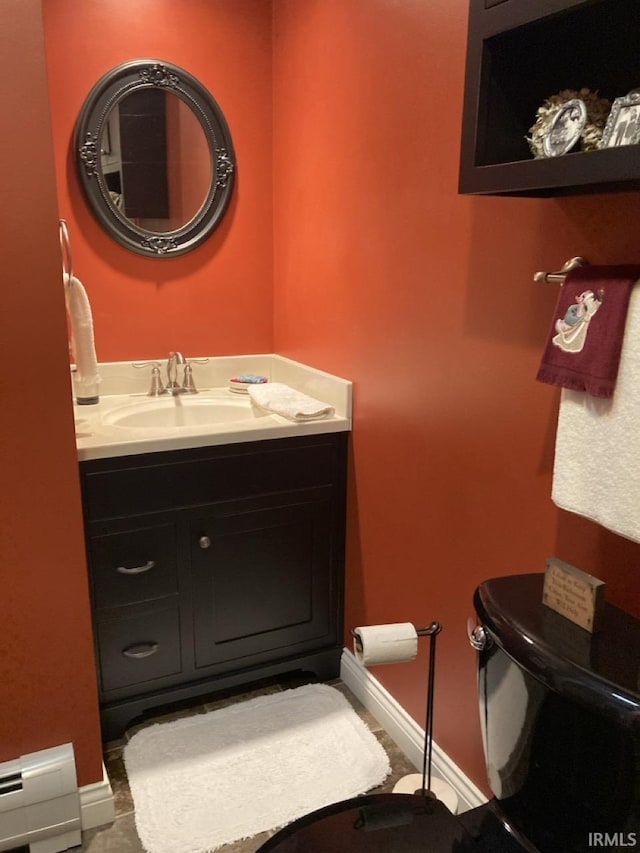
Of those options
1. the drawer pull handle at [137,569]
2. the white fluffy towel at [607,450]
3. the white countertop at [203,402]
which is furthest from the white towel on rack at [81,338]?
the white fluffy towel at [607,450]

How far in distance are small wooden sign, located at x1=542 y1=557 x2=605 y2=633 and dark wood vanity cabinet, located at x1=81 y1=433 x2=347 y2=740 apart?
3.44 feet

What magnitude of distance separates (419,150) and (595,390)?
87 centimetres

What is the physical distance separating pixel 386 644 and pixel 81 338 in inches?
48.7

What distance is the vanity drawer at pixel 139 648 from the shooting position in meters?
1.89

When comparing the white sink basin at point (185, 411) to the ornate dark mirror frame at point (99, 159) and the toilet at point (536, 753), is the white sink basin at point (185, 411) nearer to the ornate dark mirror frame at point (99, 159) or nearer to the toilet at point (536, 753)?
the ornate dark mirror frame at point (99, 159)

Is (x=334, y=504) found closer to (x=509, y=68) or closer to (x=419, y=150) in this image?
(x=419, y=150)

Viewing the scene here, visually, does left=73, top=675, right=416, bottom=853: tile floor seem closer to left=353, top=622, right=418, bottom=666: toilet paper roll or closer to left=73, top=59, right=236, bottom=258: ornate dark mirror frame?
left=353, top=622, right=418, bottom=666: toilet paper roll

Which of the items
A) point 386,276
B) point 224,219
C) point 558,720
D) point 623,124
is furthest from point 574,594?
point 224,219

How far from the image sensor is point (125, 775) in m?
1.85

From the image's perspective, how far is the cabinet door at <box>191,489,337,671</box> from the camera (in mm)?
1992

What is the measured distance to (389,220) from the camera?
176 centimetres

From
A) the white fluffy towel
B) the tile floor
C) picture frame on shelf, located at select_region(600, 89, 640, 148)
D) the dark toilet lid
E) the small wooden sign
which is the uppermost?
picture frame on shelf, located at select_region(600, 89, 640, 148)

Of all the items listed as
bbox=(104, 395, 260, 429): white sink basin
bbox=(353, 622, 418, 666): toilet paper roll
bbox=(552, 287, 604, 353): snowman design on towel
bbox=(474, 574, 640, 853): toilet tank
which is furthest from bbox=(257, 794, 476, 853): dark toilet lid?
bbox=(104, 395, 260, 429): white sink basin

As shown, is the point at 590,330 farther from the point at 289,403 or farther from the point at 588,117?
the point at 289,403
